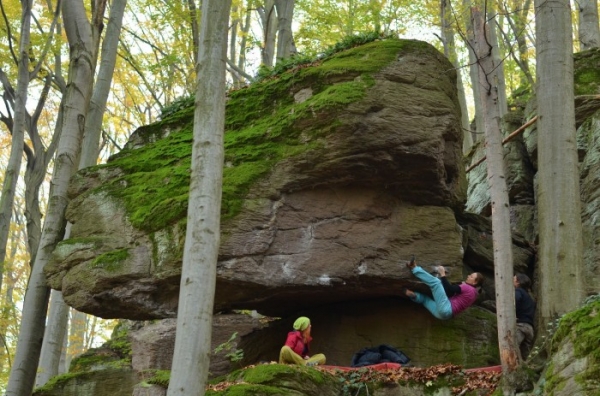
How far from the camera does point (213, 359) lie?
11.0 meters

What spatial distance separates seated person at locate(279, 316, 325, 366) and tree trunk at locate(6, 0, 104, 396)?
13.1 feet

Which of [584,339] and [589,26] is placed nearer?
[584,339]

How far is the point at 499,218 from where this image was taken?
8.16m

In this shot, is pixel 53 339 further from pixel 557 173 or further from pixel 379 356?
pixel 557 173

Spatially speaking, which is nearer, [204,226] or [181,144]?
[204,226]

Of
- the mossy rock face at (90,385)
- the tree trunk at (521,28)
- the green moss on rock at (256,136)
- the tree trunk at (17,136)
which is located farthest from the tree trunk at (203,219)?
the tree trunk at (521,28)

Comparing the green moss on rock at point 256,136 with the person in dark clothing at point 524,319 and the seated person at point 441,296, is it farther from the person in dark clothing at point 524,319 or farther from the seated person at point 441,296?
the person in dark clothing at point 524,319

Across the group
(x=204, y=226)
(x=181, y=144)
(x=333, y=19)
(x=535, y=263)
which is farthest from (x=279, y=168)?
(x=333, y=19)

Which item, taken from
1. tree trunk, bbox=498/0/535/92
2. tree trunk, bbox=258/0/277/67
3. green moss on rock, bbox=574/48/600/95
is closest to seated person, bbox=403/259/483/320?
green moss on rock, bbox=574/48/600/95

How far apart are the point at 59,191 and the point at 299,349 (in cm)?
495

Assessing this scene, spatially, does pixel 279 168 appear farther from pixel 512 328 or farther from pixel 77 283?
pixel 512 328

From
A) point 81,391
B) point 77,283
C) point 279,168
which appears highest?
point 279,168

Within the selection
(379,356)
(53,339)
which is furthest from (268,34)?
(379,356)

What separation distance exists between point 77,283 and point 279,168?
334 centimetres
